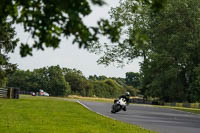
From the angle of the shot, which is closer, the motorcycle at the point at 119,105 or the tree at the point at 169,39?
the motorcycle at the point at 119,105

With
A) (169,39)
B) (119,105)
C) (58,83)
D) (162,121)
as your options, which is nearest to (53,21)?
(162,121)

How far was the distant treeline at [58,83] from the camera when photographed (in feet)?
317

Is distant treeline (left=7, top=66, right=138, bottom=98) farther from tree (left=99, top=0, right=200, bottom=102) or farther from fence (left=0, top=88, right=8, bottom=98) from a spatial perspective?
fence (left=0, top=88, right=8, bottom=98)

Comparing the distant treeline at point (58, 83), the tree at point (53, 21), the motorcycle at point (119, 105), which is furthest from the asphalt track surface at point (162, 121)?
the distant treeline at point (58, 83)

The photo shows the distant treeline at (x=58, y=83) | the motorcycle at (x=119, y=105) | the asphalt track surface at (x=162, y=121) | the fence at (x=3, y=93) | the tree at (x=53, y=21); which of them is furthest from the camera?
the distant treeline at (x=58, y=83)

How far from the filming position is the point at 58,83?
9538 centimetres

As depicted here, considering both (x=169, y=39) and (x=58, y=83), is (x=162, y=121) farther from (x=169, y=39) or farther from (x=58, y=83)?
(x=58, y=83)

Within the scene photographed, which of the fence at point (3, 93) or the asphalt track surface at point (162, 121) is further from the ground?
the fence at point (3, 93)

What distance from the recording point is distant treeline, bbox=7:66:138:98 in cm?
9662

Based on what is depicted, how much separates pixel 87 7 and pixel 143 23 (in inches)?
1624

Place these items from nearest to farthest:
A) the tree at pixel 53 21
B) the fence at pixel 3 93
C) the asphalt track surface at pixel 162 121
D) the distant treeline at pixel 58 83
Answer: the tree at pixel 53 21
the asphalt track surface at pixel 162 121
the fence at pixel 3 93
the distant treeline at pixel 58 83

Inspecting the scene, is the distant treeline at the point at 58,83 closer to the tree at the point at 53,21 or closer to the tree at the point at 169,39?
the tree at the point at 169,39

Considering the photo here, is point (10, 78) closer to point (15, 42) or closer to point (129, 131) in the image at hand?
point (129, 131)

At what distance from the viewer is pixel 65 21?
4.02 m
